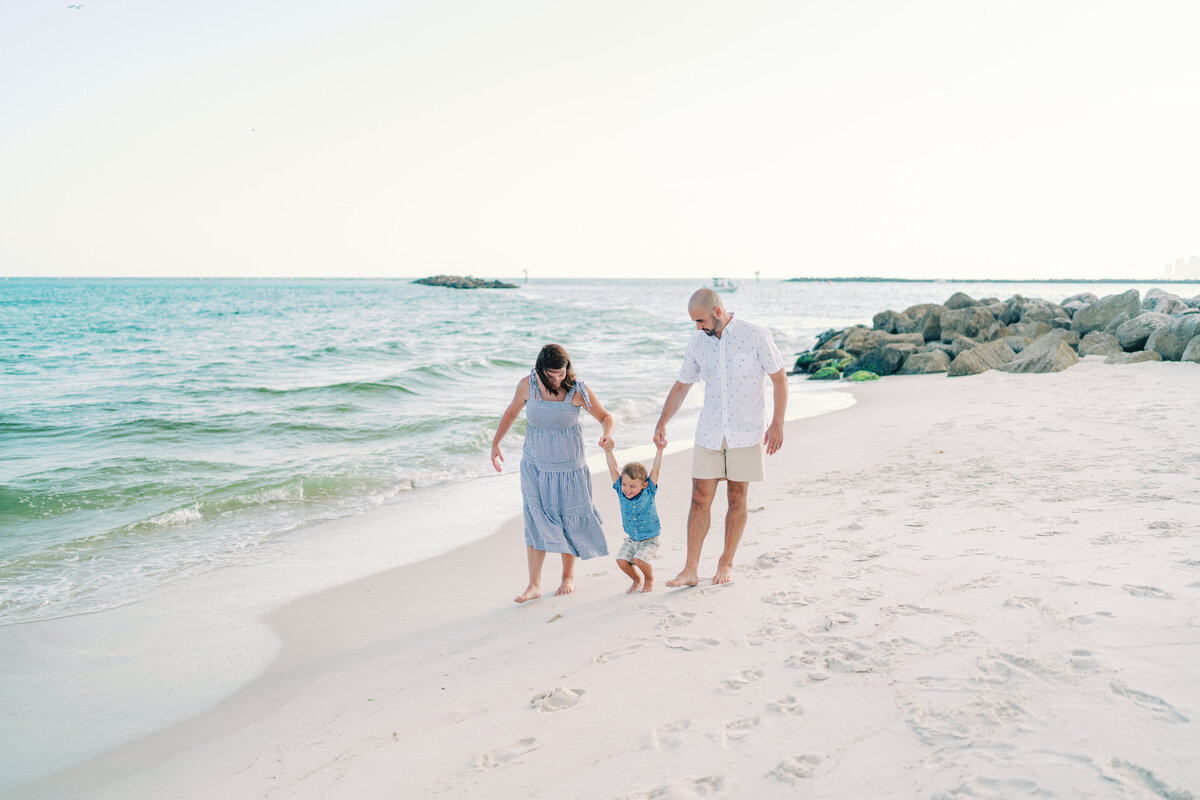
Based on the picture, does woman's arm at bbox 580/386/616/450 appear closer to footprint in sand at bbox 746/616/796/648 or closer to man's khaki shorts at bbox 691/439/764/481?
man's khaki shorts at bbox 691/439/764/481

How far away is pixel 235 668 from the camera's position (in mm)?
4473

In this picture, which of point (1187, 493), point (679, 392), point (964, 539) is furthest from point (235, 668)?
point (1187, 493)

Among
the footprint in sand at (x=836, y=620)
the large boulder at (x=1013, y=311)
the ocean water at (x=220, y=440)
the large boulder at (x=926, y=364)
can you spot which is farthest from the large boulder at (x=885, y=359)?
the footprint in sand at (x=836, y=620)

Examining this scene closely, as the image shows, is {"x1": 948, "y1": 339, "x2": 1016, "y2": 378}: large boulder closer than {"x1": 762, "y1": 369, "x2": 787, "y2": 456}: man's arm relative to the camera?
No

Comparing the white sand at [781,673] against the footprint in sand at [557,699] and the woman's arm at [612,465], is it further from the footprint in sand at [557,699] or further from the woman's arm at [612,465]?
the woman's arm at [612,465]

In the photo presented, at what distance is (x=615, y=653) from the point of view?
3.84 meters

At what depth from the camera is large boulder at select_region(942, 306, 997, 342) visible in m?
19.7

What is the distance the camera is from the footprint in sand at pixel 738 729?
289 centimetres

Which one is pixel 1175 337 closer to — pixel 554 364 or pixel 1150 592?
pixel 1150 592

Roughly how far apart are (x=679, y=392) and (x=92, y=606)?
450 centimetres

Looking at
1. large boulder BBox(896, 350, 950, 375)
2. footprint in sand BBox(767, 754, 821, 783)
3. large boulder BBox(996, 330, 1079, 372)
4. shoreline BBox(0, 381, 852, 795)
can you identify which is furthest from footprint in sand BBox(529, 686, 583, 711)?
large boulder BBox(896, 350, 950, 375)

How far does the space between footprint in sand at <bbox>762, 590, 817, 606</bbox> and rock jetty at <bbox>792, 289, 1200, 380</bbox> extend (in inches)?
479

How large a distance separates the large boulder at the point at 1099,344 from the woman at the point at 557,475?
14.3m

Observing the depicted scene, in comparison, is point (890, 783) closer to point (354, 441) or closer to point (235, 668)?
point (235, 668)
